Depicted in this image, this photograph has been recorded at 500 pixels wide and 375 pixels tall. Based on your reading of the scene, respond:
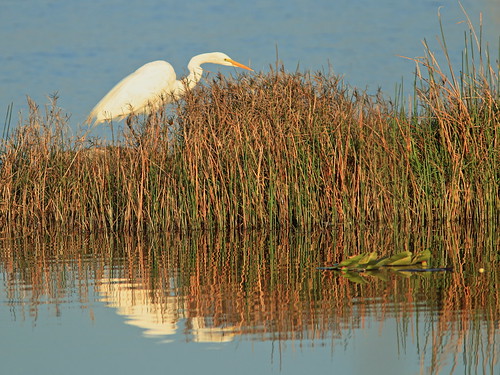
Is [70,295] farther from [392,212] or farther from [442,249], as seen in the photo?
[392,212]

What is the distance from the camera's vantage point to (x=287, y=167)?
869 cm

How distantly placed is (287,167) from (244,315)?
16.7ft

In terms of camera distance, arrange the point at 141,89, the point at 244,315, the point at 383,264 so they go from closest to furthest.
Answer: the point at 244,315, the point at 383,264, the point at 141,89

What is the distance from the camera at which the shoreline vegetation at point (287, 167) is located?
27.4 feet

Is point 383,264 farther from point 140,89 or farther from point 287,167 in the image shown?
point 140,89

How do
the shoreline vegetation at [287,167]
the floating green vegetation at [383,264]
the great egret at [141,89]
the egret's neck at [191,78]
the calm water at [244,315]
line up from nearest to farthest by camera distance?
the calm water at [244,315] < the floating green vegetation at [383,264] < the shoreline vegetation at [287,167] < the egret's neck at [191,78] < the great egret at [141,89]

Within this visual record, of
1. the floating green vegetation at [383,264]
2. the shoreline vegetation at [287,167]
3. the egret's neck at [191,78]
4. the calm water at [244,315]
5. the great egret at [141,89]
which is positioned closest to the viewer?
the calm water at [244,315]

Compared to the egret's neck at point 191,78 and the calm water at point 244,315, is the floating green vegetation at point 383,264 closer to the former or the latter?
the calm water at point 244,315

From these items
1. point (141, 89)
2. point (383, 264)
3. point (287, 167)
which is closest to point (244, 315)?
point (383, 264)

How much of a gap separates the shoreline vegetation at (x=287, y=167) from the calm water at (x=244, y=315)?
1.97 m

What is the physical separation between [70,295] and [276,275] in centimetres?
140

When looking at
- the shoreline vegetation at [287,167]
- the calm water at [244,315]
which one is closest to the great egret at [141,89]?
the shoreline vegetation at [287,167]

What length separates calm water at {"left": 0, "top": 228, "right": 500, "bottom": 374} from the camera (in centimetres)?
286

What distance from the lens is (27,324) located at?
371cm
